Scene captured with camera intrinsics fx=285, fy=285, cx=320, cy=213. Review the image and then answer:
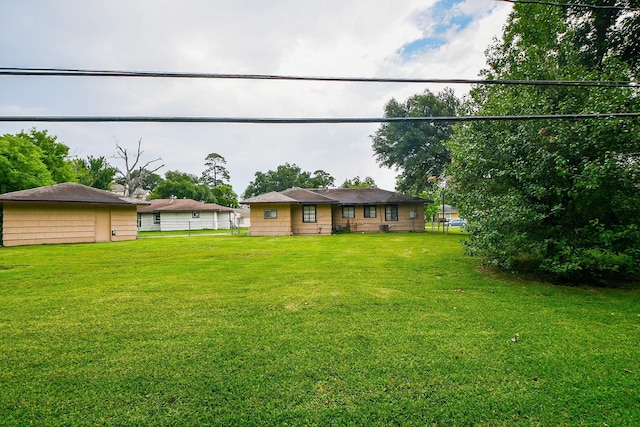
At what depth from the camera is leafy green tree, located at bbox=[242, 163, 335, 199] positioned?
177 feet

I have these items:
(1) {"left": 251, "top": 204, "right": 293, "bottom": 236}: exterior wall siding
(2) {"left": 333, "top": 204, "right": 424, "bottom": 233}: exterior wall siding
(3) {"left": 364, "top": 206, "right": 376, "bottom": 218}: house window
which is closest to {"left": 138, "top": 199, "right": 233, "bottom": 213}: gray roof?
(1) {"left": 251, "top": 204, "right": 293, "bottom": 236}: exterior wall siding

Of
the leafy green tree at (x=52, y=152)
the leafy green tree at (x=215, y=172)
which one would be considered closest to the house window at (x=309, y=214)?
the leafy green tree at (x=52, y=152)

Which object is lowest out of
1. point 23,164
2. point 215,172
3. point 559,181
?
point 559,181

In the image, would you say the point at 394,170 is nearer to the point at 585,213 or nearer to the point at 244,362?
the point at 585,213

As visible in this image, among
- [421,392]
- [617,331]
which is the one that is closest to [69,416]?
[421,392]

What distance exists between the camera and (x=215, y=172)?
61312 millimetres

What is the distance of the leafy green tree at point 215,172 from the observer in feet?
199

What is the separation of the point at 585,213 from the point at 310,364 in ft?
21.7

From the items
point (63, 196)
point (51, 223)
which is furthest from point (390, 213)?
point (51, 223)

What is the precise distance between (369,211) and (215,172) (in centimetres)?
4804

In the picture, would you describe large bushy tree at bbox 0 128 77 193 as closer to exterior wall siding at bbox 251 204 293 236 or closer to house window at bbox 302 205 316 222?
exterior wall siding at bbox 251 204 293 236

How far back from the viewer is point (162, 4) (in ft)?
18.4

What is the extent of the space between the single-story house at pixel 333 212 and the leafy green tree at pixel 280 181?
30343 millimetres

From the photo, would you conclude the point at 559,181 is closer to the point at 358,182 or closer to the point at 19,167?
the point at 19,167
